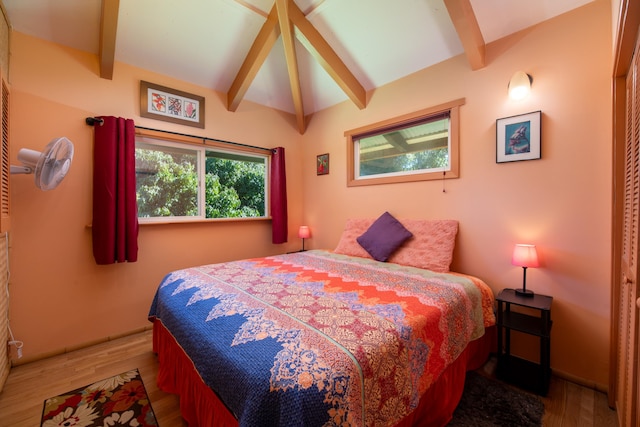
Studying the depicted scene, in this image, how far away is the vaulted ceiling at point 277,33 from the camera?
204cm

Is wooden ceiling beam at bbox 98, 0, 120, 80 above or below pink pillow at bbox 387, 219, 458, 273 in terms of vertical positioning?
above

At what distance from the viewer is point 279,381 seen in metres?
0.88

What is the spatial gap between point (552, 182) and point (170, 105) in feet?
11.7

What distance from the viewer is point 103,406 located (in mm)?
1620

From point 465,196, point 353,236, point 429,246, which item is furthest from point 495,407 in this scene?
point 353,236

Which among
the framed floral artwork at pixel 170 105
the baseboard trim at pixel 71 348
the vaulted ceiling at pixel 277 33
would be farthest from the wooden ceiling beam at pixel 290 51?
the baseboard trim at pixel 71 348

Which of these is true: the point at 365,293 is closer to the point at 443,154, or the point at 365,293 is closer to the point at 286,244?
the point at 443,154

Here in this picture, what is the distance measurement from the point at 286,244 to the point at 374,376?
2950 millimetres

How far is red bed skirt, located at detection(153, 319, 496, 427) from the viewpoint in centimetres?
117

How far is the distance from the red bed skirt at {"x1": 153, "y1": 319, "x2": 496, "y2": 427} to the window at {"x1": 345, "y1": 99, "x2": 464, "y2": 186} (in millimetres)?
1622

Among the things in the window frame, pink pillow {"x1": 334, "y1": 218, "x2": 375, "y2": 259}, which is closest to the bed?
pink pillow {"x1": 334, "y1": 218, "x2": 375, "y2": 259}

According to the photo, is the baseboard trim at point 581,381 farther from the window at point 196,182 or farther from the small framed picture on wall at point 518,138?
the window at point 196,182

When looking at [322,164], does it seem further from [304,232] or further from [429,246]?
[429,246]

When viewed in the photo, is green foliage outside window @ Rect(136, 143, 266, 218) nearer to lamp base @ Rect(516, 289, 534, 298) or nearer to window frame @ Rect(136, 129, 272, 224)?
window frame @ Rect(136, 129, 272, 224)
